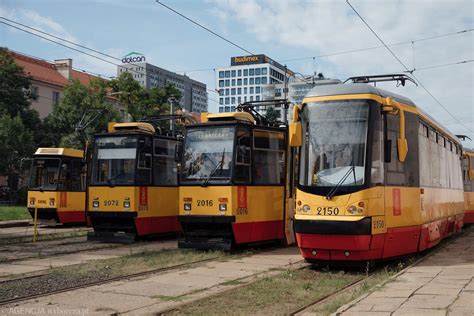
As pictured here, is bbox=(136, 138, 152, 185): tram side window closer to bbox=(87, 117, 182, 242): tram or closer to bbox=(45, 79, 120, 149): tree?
bbox=(87, 117, 182, 242): tram

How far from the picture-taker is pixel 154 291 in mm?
9023

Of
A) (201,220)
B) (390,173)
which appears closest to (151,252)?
(201,220)

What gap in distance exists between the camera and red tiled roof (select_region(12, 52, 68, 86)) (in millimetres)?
63394

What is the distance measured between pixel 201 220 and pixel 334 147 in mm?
4551

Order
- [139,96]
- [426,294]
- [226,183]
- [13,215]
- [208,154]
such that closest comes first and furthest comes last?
[426,294], [226,183], [208,154], [13,215], [139,96]

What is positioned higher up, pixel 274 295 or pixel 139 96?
pixel 139 96

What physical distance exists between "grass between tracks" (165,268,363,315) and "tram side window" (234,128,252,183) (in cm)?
354

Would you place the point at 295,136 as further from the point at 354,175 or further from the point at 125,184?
the point at 125,184

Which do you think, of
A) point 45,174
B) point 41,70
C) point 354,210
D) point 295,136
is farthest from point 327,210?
point 41,70

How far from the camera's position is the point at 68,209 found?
23.1m

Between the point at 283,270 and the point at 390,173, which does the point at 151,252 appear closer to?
the point at 283,270

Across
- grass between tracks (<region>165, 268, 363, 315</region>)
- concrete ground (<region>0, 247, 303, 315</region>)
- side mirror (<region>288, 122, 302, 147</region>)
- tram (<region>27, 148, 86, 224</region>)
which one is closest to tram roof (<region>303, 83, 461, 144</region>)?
side mirror (<region>288, 122, 302, 147</region>)

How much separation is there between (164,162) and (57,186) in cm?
738

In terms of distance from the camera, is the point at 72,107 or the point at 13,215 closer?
the point at 13,215
